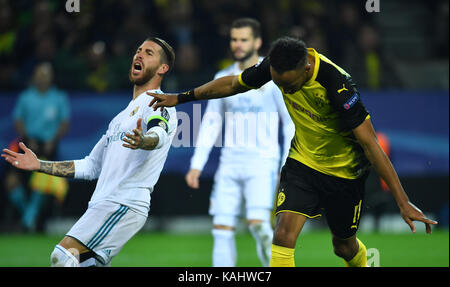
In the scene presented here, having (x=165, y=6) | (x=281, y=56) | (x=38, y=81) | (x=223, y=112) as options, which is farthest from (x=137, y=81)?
(x=165, y=6)

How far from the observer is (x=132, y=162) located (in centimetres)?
537

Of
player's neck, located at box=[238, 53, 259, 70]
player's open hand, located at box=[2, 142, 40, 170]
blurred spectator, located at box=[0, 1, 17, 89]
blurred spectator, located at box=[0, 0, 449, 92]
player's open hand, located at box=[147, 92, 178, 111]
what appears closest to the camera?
player's open hand, located at box=[147, 92, 178, 111]

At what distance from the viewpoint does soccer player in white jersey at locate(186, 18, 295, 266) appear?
7.46 metres

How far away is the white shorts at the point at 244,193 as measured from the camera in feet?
24.5

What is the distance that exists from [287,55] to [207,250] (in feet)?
19.3

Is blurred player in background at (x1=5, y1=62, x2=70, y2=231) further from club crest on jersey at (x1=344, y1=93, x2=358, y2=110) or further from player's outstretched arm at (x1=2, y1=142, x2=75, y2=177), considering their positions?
club crest on jersey at (x1=344, y1=93, x2=358, y2=110)

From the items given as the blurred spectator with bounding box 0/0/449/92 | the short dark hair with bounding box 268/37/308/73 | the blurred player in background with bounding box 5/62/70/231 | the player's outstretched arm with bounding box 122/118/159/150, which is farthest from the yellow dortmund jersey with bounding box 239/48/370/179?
the blurred player in background with bounding box 5/62/70/231

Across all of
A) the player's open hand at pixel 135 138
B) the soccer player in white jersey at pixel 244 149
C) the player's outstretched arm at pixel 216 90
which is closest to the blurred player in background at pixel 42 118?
the soccer player in white jersey at pixel 244 149

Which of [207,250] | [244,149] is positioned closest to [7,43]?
[207,250]

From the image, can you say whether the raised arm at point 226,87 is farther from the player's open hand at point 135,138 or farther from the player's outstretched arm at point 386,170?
the player's outstretched arm at point 386,170

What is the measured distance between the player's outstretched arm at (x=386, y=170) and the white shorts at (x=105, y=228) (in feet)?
5.38

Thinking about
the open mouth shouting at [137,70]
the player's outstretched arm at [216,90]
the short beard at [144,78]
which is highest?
the open mouth shouting at [137,70]

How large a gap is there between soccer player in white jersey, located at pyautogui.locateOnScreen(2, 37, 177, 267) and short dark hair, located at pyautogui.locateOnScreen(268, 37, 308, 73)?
2.77 feet
